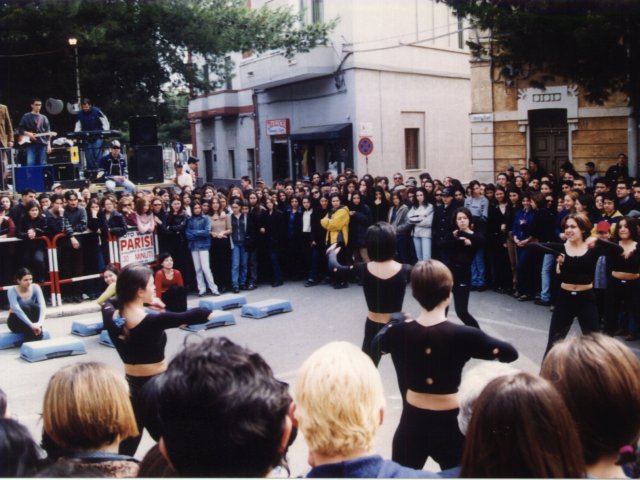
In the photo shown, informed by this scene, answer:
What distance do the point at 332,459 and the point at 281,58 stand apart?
975 inches

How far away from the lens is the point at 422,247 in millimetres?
14125

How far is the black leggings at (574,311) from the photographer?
7410mm

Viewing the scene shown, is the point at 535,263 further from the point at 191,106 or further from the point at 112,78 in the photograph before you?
the point at 191,106

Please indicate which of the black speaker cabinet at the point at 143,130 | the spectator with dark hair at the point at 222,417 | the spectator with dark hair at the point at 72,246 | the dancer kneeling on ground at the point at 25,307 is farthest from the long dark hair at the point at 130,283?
the black speaker cabinet at the point at 143,130

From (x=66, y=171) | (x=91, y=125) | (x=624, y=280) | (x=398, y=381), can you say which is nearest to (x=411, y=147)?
(x=91, y=125)

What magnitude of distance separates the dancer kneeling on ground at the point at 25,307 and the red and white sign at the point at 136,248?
2769 mm

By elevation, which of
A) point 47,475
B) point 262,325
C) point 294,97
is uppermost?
point 294,97

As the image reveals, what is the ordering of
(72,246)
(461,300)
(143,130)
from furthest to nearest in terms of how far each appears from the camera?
1. (143,130)
2. (72,246)
3. (461,300)

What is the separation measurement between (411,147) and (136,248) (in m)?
14.7

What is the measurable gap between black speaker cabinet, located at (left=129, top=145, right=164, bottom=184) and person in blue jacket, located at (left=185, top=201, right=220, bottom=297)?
6584 millimetres

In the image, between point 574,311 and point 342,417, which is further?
point 574,311

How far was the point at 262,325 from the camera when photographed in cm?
1127

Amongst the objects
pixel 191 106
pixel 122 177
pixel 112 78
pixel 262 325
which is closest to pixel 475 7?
pixel 262 325

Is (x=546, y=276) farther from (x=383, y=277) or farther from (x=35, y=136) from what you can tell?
(x=35, y=136)
